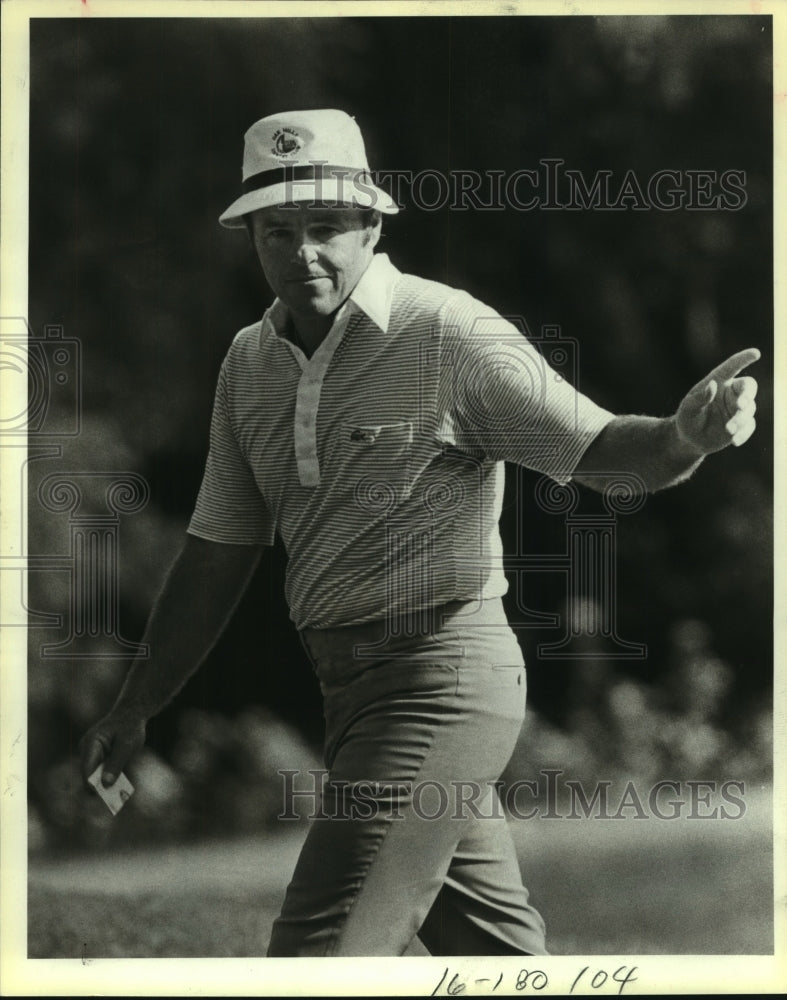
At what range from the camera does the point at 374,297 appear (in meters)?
4.21

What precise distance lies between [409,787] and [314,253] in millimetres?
1685

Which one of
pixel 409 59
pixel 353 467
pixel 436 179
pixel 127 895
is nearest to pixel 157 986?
pixel 127 895

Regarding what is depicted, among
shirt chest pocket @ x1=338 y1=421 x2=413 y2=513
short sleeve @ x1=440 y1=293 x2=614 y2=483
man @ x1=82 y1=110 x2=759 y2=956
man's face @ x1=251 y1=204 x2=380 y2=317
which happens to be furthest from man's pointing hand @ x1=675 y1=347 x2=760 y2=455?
man's face @ x1=251 y1=204 x2=380 y2=317

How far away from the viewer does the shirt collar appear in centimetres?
419

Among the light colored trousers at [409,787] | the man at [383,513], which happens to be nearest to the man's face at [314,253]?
the man at [383,513]

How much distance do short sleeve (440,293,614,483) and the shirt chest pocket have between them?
16 cm

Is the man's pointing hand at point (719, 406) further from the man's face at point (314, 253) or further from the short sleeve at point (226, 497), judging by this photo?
the short sleeve at point (226, 497)

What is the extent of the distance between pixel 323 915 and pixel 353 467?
4.49 feet

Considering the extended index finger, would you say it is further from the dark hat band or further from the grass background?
the grass background

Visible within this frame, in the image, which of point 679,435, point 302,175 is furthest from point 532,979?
point 302,175

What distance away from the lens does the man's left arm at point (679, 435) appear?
12.1 ft

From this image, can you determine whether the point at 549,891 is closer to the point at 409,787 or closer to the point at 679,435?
the point at 409,787

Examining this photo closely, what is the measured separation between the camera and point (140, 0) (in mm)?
4484

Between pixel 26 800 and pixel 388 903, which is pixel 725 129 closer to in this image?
pixel 388 903
